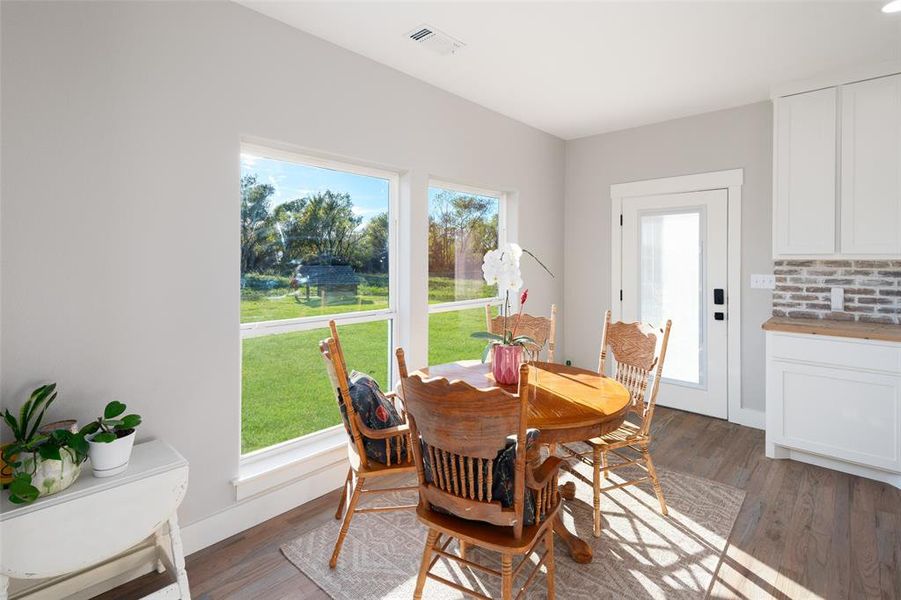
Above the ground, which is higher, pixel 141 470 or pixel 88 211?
pixel 88 211

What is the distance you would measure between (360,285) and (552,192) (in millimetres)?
2574

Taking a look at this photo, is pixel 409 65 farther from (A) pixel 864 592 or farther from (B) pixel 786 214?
(A) pixel 864 592

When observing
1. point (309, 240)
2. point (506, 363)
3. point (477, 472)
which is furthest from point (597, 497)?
point (309, 240)

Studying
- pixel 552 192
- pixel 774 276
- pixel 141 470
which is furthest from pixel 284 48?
pixel 774 276

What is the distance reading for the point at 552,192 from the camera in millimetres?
4805

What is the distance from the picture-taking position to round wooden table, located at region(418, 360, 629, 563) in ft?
5.94

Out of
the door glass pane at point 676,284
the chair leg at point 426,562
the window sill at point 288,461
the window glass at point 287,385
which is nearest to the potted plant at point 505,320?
the chair leg at point 426,562

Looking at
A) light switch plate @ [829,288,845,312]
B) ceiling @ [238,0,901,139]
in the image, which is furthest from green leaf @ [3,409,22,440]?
light switch plate @ [829,288,845,312]

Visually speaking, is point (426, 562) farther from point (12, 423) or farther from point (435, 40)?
point (435, 40)

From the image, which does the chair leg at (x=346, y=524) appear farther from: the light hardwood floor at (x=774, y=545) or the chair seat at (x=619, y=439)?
the chair seat at (x=619, y=439)

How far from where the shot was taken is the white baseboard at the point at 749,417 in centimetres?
386

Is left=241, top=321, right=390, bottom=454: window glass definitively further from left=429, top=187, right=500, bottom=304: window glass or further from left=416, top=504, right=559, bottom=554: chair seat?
left=416, top=504, right=559, bottom=554: chair seat

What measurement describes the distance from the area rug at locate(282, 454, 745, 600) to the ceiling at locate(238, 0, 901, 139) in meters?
2.70

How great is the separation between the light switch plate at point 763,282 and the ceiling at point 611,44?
4.73ft
